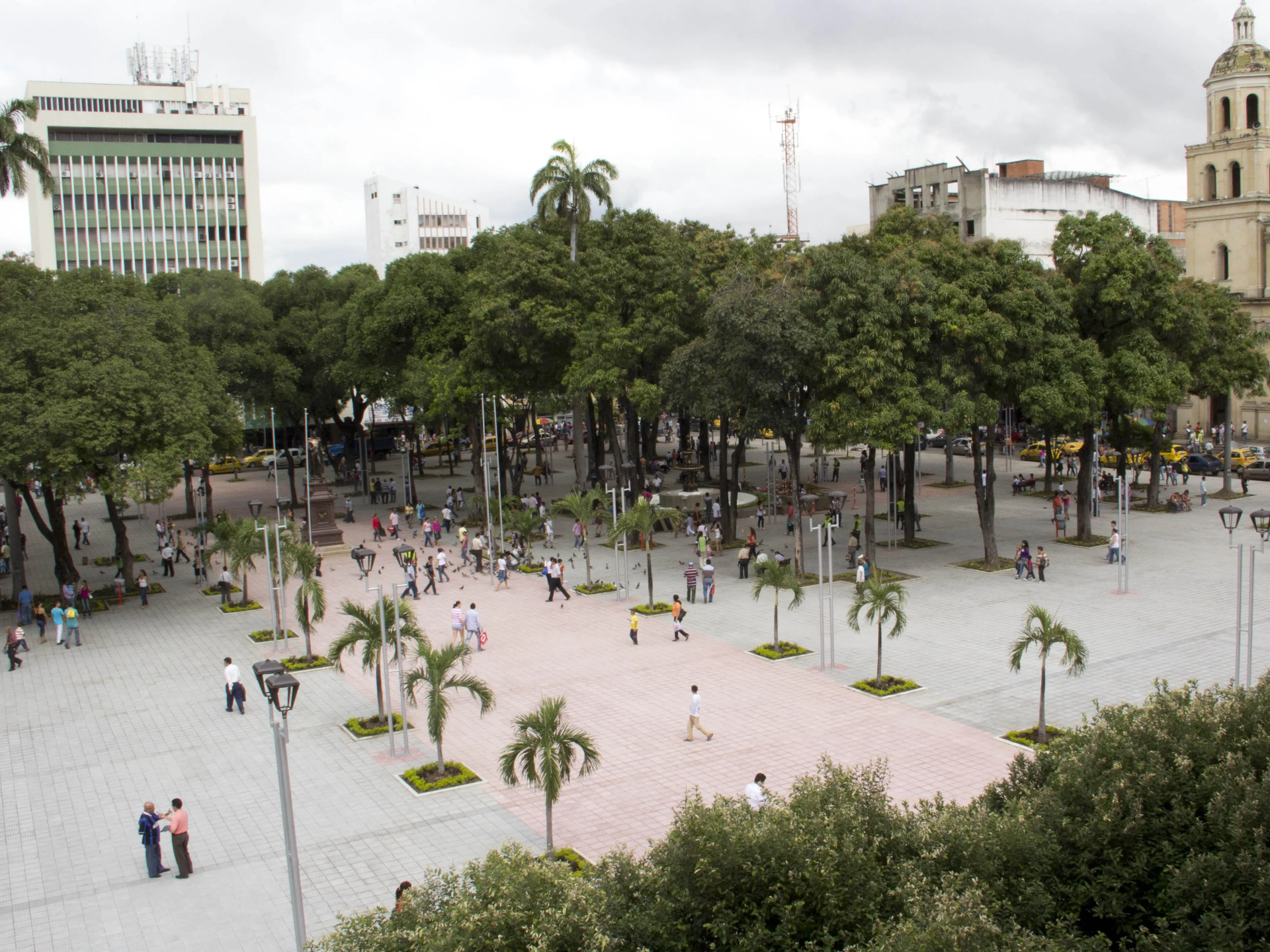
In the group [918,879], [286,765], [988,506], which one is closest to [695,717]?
[286,765]

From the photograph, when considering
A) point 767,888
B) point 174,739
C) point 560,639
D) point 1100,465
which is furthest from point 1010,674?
point 1100,465

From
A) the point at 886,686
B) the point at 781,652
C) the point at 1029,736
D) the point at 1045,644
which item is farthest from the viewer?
the point at 781,652

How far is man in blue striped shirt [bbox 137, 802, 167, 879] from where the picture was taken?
1530 cm

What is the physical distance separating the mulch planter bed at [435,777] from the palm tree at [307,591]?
6.95m

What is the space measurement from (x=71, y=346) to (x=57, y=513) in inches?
219

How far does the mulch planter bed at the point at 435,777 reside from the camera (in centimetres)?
1819

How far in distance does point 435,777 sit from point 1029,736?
10.1 metres

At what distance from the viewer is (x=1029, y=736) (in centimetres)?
1914

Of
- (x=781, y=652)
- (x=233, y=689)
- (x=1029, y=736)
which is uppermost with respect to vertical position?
(x=233, y=689)

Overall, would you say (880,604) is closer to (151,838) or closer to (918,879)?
(918,879)

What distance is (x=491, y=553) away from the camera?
34969 millimetres

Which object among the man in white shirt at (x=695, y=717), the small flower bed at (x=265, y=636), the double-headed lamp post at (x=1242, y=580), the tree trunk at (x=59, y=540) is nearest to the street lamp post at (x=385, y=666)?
the man in white shirt at (x=695, y=717)

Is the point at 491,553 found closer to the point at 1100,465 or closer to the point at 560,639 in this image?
the point at 560,639

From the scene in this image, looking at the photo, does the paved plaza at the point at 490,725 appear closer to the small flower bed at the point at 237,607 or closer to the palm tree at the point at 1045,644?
the small flower bed at the point at 237,607
